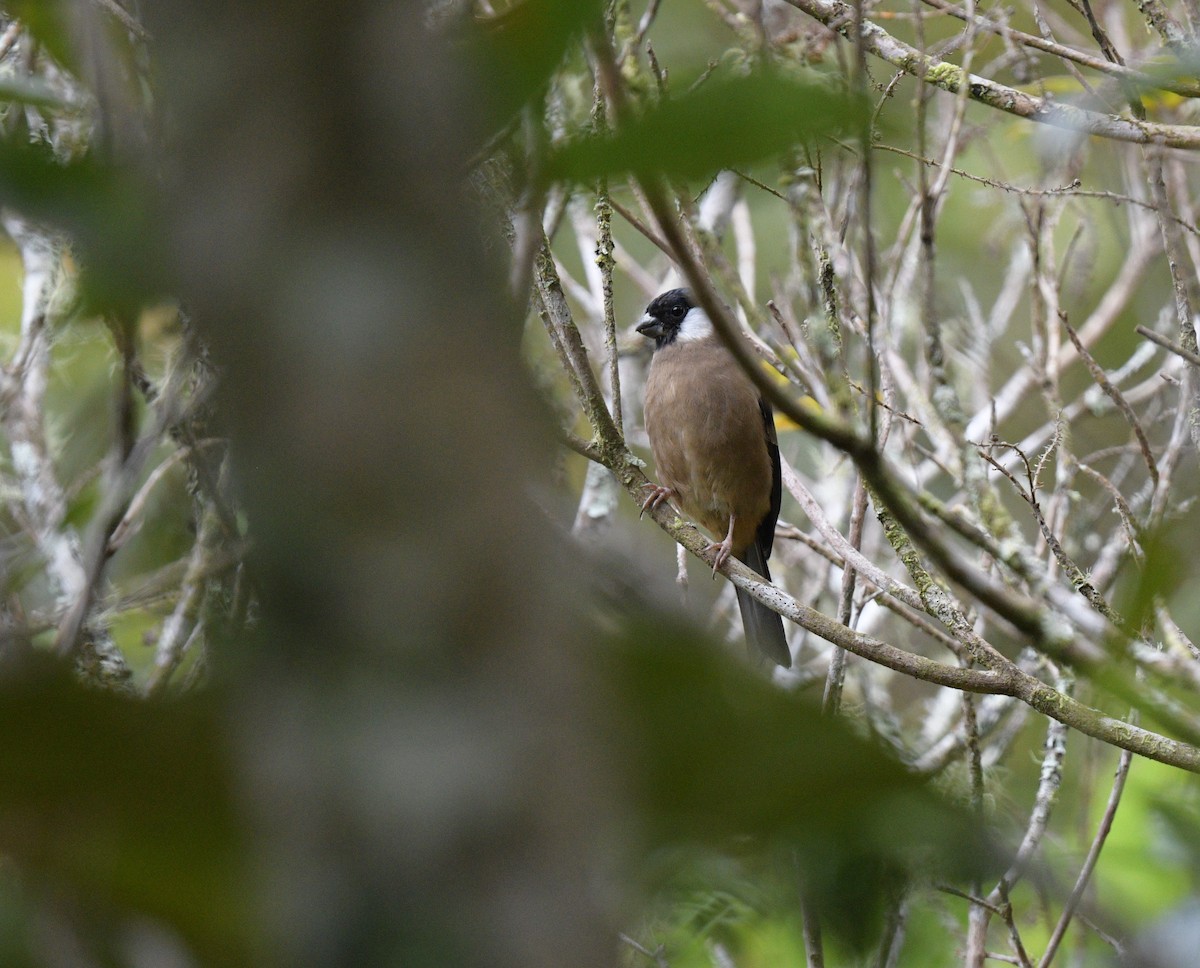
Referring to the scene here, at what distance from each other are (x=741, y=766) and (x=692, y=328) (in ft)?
14.8

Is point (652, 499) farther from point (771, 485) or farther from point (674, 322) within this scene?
point (674, 322)

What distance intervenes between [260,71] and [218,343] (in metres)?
0.13

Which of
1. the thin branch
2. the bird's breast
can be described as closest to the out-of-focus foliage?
the thin branch

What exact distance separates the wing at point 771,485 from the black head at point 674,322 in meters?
0.42

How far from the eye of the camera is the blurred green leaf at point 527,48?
59 centimetres

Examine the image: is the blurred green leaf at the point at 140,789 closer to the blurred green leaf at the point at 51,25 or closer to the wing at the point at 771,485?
the blurred green leaf at the point at 51,25

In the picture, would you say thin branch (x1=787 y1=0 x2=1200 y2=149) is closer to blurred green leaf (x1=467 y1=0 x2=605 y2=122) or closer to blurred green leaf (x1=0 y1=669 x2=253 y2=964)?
blurred green leaf (x1=467 y1=0 x2=605 y2=122)

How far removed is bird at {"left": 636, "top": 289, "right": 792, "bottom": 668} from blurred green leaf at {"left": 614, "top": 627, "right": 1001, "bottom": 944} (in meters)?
4.03

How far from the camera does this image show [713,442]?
4.71m

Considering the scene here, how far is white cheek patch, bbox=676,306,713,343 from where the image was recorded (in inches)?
196

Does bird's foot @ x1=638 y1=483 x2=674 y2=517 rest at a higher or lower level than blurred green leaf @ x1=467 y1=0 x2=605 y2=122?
lower

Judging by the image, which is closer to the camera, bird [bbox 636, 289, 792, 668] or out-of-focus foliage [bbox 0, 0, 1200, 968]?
out-of-focus foliage [bbox 0, 0, 1200, 968]

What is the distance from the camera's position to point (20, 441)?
3621 mm

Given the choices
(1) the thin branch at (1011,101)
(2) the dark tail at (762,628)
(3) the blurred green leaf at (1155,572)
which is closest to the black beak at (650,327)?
(2) the dark tail at (762,628)
